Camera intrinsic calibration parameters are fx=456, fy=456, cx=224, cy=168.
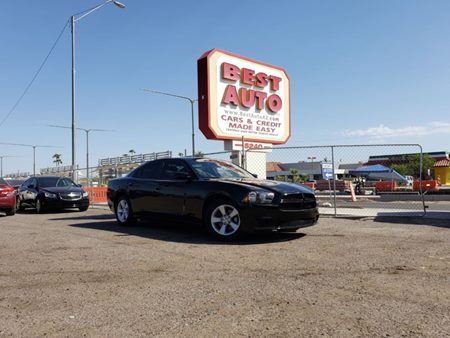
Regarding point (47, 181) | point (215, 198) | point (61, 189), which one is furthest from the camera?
point (47, 181)

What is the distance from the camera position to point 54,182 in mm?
16266

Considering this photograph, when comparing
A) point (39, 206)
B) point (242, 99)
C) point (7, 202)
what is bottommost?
point (39, 206)

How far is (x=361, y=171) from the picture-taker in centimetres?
3069

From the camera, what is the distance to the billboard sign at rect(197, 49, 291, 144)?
569 inches

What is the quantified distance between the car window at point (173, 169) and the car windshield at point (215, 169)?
7.6 inches

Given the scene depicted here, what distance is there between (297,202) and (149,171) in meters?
3.52

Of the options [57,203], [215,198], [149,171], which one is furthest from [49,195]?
[215,198]

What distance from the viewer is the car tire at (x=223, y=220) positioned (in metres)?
7.66

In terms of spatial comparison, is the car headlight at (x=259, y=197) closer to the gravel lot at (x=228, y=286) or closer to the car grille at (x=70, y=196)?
the gravel lot at (x=228, y=286)

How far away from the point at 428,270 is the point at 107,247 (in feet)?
15.3

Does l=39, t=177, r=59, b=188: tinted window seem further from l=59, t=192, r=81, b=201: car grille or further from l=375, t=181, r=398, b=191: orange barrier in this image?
l=375, t=181, r=398, b=191: orange barrier

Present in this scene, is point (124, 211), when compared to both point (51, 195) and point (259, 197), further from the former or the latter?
point (51, 195)

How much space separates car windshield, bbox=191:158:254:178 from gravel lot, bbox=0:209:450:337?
1230mm

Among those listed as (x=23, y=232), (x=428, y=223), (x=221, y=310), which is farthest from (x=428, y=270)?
(x=23, y=232)
